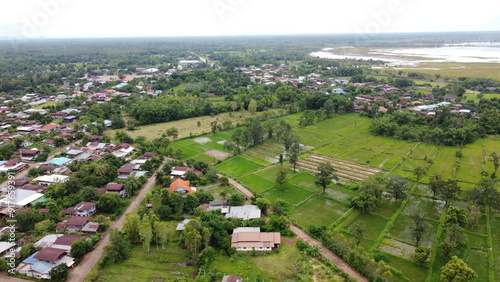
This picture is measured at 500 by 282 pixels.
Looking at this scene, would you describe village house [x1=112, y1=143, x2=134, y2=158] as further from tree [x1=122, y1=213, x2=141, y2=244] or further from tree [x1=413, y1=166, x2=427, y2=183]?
tree [x1=413, y1=166, x2=427, y2=183]

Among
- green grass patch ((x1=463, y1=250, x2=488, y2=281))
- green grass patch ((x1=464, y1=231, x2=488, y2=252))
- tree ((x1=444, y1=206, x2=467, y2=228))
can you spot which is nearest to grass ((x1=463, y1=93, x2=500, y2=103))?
green grass patch ((x1=464, y1=231, x2=488, y2=252))

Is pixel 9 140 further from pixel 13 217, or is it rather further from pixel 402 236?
pixel 402 236

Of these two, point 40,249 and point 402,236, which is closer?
point 40,249

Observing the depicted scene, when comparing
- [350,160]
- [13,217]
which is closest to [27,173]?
[13,217]

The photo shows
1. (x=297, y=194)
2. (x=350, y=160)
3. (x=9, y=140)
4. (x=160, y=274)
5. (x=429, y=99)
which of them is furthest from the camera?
(x=429, y=99)

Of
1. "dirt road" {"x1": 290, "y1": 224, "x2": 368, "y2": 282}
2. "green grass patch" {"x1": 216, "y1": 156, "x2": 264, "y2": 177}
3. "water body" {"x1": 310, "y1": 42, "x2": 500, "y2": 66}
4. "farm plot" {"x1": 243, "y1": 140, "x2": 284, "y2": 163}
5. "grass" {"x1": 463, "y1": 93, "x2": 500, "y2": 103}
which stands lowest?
"dirt road" {"x1": 290, "y1": 224, "x2": 368, "y2": 282}

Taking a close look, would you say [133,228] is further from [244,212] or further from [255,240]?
[255,240]

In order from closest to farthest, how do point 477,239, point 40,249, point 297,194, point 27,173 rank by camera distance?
point 40,249 → point 477,239 → point 297,194 → point 27,173

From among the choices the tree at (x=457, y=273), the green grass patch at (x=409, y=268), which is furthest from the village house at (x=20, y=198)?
the tree at (x=457, y=273)
